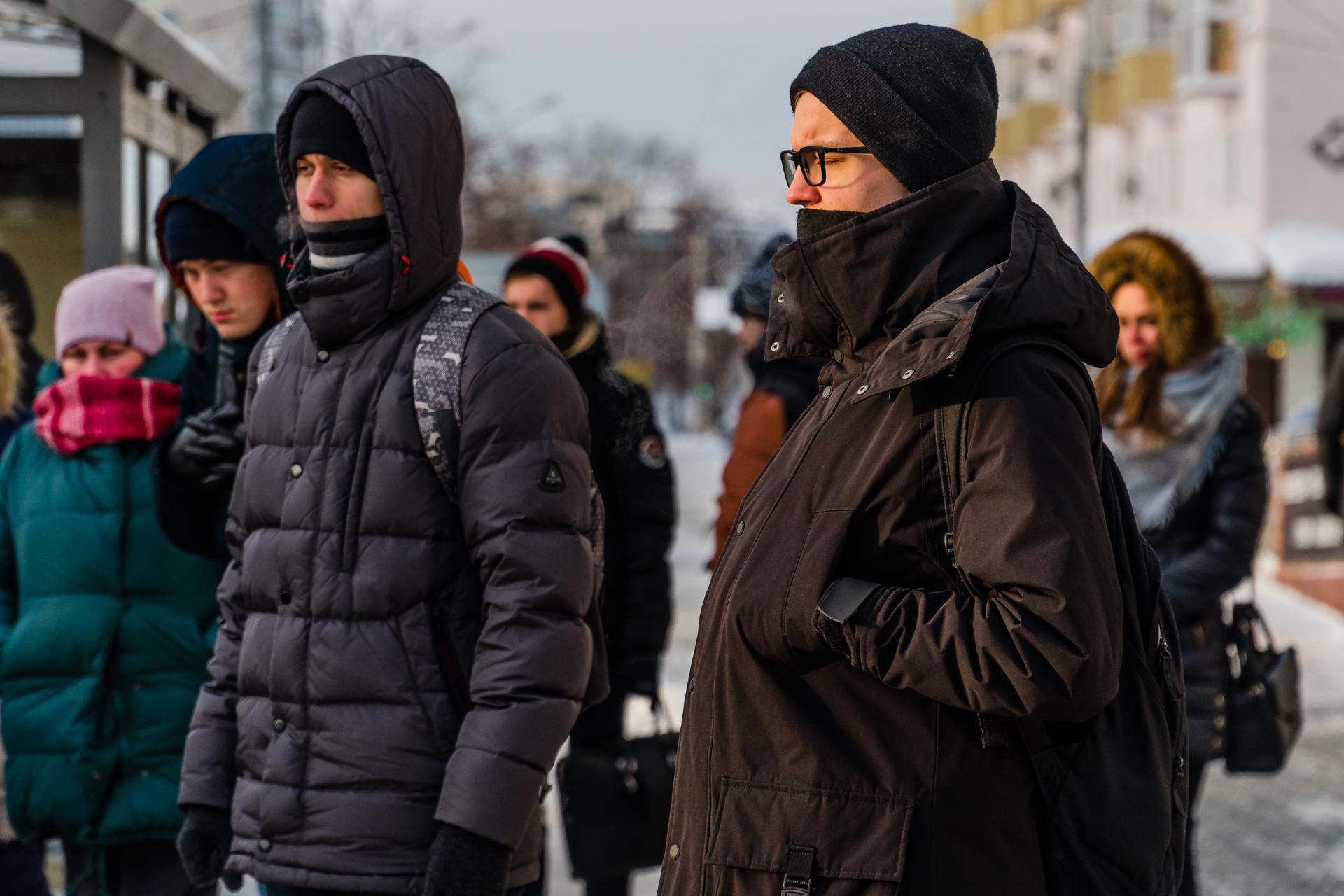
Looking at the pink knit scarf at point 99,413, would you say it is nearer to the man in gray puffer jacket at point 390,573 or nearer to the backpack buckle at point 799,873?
the man in gray puffer jacket at point 390,573

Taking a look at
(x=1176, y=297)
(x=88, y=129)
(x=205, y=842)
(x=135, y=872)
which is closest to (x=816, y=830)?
(x=205, y=842)

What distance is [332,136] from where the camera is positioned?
3297mm

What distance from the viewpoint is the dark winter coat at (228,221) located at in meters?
4.00

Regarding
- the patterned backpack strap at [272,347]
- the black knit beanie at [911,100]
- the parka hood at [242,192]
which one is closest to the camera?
the black knit beanie at [911,100]

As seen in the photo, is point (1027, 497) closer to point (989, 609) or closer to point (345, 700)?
point (989, 609)

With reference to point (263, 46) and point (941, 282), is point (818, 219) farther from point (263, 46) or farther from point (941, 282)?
point (263, 46)

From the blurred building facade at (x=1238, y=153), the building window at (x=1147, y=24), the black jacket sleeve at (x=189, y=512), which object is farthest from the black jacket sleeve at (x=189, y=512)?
the building window at (x=1147, y=24)

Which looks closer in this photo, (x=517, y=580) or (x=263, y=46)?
(x=517, y=580)

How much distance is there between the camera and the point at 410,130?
3.29 meters

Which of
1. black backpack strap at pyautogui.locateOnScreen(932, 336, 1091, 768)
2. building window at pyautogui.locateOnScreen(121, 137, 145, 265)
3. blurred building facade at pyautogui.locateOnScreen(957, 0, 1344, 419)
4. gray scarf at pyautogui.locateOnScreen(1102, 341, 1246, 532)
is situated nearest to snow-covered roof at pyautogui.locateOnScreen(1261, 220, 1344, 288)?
blurred building facade at pyautogui.locateOnScreen(957, 0, 1344, 419)

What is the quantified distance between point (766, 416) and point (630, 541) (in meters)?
0.68

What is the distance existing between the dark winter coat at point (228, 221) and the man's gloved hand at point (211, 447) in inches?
2.1

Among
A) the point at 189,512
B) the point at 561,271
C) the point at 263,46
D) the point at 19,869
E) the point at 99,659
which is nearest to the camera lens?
the point at 189,512

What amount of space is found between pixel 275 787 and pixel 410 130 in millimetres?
1176
